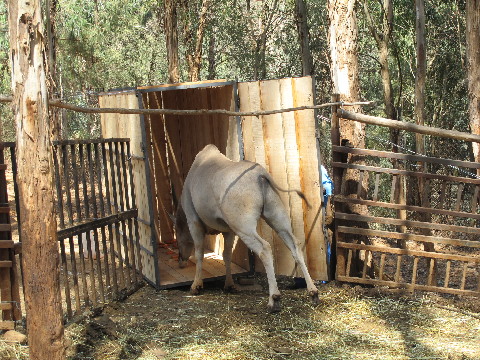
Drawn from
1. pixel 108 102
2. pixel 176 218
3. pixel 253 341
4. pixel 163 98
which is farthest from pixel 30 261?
pixel 163 98

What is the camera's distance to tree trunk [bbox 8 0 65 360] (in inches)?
171

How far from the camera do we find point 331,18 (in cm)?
835

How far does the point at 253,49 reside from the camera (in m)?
24.1

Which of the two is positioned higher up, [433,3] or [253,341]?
[433,3]

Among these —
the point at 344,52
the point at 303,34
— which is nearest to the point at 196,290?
the point at 344,52

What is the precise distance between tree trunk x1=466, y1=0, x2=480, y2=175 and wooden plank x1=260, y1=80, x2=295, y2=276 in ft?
13.7

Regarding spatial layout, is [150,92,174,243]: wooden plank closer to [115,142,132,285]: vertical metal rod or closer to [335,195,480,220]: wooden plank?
[115,142,132,285]: vertical metal rod

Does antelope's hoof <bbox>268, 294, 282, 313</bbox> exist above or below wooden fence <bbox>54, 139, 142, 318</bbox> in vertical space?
below

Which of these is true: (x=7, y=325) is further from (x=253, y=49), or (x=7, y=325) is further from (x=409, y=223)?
(x=253, y=49)

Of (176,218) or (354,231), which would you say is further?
(176,218)

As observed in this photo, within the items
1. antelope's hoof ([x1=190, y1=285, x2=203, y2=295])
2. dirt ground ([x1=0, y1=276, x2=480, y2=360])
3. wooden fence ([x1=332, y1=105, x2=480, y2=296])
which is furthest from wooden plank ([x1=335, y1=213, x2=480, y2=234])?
antelope's hoof ([x1=190, y1=285, x2=203, y2=295])

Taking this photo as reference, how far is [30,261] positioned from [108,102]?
520 centimetres

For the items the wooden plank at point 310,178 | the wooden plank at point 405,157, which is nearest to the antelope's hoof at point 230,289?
the wooden plank at point 310,178

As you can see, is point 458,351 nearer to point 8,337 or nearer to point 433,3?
point 8,337
